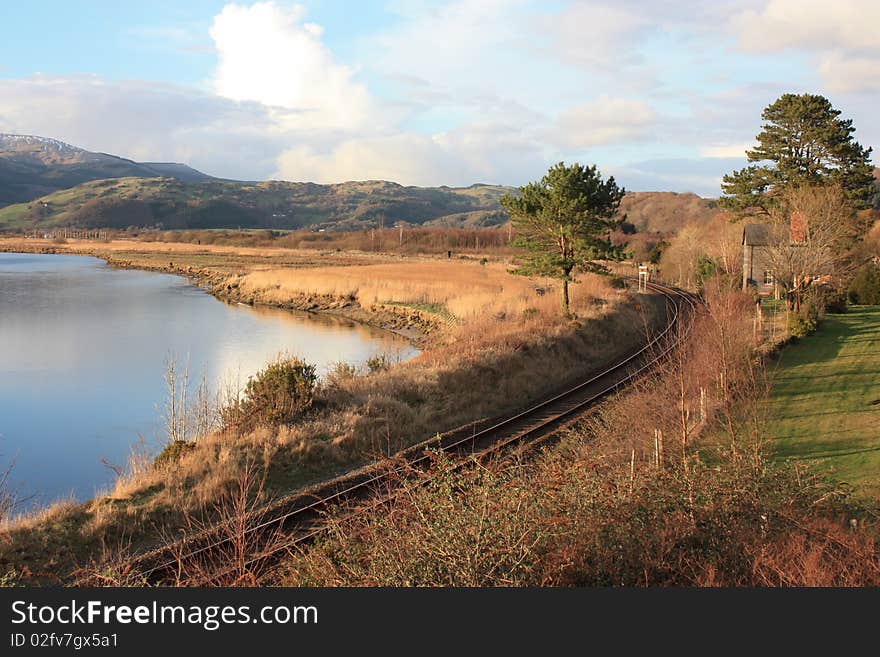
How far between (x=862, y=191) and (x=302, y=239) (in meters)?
112

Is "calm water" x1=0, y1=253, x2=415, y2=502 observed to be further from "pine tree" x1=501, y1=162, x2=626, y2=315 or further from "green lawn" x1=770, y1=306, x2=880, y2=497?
"green lawn" x1=770, y1=306, x2=880, y2=497

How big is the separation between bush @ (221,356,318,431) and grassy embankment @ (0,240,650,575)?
1.49 ft

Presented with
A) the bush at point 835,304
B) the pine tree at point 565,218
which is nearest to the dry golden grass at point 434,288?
the pine tree at point 565,218

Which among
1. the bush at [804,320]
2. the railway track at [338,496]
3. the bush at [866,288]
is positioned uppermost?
the bush at [866,288]

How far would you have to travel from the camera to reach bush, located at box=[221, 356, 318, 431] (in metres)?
17.4

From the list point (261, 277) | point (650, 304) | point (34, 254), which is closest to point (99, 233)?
point (34, 254)

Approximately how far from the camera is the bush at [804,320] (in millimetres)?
34531

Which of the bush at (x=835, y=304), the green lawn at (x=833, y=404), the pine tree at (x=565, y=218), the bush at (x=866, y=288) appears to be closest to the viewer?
the green lawn at (x=833, y=404)

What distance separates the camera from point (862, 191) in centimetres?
4806

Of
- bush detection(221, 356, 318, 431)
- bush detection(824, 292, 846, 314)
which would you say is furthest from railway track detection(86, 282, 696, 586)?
bush detection(824, 292, 846, 314)

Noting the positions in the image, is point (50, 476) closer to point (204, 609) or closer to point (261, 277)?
point (204, 609)

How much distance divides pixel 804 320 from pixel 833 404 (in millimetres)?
13556

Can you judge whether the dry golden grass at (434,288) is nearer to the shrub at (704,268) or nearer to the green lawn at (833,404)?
the shrub at (704,268)

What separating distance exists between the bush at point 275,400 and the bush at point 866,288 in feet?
143
